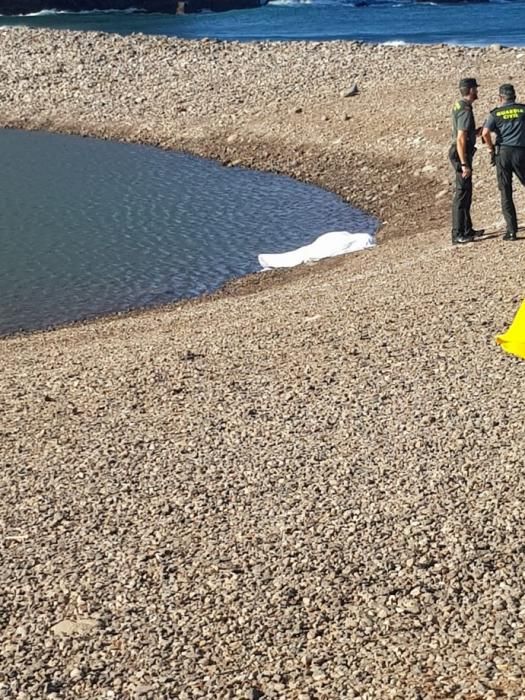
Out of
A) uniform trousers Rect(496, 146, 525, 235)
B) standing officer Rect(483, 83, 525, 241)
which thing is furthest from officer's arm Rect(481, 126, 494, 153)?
uniform trousers Rect(496, 146, 525, 235)

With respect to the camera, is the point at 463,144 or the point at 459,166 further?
the point at 459,166

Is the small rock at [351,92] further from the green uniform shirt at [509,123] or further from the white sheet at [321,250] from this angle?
the green uniform shirt at [509,123]

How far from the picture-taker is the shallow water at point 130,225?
15.6 meters

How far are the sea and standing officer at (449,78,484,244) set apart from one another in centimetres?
3302

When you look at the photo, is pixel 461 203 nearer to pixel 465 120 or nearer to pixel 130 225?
pixel 465 120

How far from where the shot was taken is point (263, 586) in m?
6.82

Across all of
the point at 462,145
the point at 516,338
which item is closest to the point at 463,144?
the point at 462,145

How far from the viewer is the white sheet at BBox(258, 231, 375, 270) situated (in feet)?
53.9

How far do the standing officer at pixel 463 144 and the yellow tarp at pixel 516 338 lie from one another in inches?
149

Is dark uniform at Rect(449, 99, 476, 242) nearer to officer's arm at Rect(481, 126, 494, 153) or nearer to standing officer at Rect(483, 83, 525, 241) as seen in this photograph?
standing officer at Rect(483, 83, 525, 241)

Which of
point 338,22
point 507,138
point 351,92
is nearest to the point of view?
point 507,138

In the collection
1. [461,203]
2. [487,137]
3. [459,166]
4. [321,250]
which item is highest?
[487,137]

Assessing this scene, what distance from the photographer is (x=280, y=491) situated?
7.96 metres

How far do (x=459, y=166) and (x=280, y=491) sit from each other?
6.82 metres
